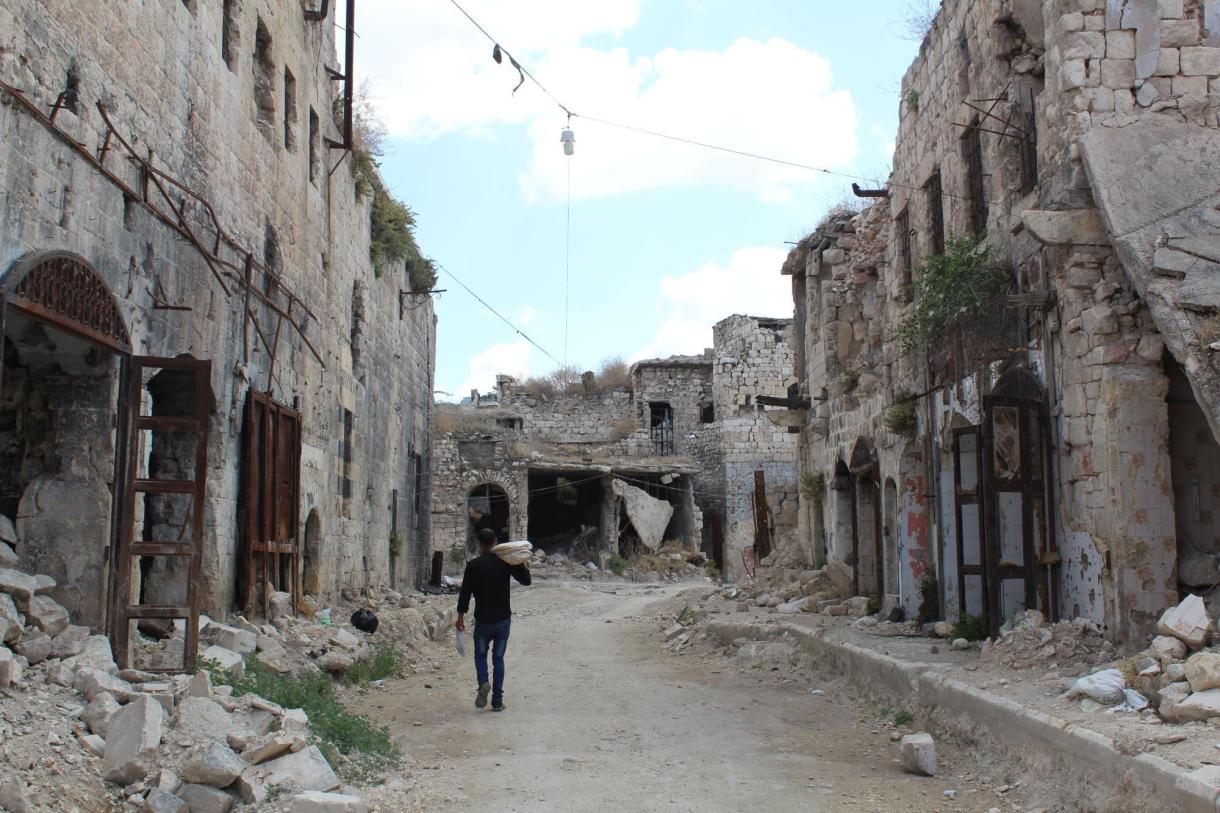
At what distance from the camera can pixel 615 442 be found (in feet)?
127

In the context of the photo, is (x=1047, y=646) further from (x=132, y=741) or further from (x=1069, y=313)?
(x=132, y=741)

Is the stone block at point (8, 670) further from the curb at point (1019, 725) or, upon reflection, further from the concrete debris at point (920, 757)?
the curb at point (1019, 725)

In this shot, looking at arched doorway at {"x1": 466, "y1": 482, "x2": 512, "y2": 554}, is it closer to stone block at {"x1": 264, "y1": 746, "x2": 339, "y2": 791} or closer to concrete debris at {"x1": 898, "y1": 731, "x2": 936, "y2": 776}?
concrete debris at {"x1": 898, "y1": 731, "x2": 936, "y2": 776}

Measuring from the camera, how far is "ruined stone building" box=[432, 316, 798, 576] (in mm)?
32938

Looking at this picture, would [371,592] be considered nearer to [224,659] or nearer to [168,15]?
[224,659]

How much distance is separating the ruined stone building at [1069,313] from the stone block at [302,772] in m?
5.88

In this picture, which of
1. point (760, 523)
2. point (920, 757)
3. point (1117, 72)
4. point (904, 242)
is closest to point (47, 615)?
point (920, 757)

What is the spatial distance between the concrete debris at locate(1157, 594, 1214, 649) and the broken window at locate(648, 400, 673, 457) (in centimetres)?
3181

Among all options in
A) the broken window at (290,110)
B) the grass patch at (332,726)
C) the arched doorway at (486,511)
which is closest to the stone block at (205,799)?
the grass patch at (332,726)

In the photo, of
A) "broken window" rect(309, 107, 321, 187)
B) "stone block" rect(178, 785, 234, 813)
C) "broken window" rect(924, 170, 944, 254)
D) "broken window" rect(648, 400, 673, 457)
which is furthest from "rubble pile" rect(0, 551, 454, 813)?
"broken window" rect(648, 400, 673, 457)

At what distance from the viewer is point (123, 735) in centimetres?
572

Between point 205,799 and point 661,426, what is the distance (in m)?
34.3

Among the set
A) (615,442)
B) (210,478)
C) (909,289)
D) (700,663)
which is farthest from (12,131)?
(615,442)

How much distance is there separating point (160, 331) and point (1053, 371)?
7.53 metres
